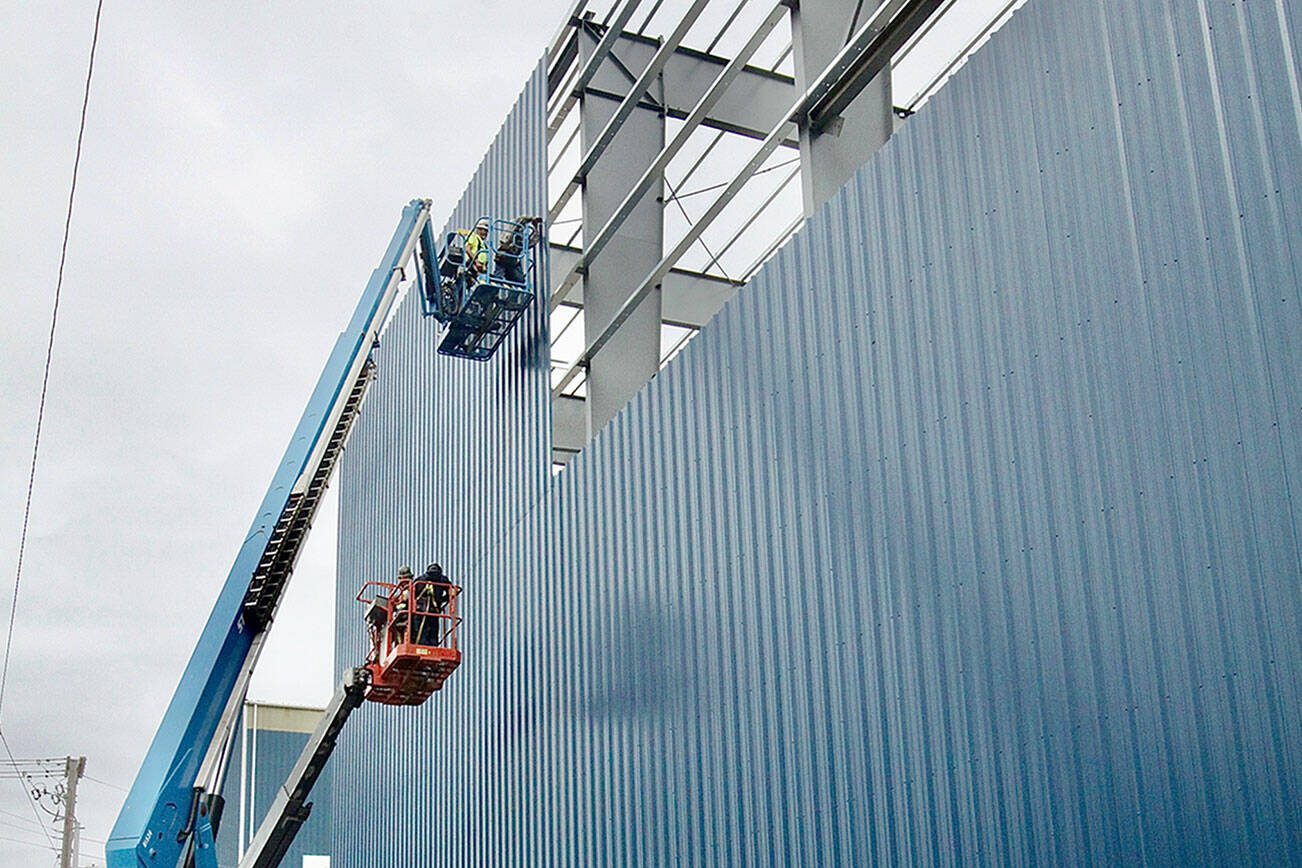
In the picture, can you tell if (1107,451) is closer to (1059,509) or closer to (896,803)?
(1059,509)

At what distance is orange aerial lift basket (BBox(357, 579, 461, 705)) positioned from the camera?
785 inches

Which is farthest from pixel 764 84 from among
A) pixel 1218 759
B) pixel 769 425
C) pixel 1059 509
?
pixel 1218 759

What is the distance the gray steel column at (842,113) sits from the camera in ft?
52.3

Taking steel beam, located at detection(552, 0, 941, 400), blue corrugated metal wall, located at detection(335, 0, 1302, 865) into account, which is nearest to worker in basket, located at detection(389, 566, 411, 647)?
blue corrugated metal wall, located at detection(335, 0, 1302, 865)

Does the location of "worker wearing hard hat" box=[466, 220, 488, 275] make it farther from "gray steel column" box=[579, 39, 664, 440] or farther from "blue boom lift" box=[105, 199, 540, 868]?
"gray steel column" box=[579, 39, 664, 440]

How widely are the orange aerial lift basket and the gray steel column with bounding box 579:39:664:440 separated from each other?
11.0 ft

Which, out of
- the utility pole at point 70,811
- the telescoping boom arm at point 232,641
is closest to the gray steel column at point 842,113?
the telescoping boom arm at point 232,641

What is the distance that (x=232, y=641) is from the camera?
19391 millimetres

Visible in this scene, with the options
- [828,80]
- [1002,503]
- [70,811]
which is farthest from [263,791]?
[1002,503]

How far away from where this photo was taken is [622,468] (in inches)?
715

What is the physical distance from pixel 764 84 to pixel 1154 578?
14.8 m

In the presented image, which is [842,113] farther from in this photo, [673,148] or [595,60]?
[595,60]

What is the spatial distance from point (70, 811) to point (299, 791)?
47728 millimetres

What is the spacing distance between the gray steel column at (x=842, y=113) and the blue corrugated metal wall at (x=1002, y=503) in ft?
5.49
